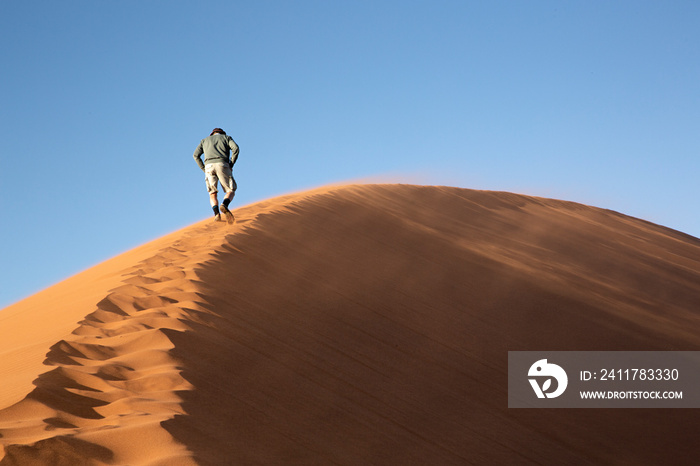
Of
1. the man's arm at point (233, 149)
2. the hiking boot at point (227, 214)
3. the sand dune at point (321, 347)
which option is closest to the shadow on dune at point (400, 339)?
the sand dune at point (321, 347)

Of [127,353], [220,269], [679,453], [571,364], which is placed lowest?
[679,453]

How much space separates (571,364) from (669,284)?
5523 mm

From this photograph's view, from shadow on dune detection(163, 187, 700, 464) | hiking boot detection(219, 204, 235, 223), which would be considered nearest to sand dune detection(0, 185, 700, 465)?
shadow on dune detection(163, 187, 700, 464)

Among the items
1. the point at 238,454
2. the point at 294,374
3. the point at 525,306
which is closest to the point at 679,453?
the point at 525,306

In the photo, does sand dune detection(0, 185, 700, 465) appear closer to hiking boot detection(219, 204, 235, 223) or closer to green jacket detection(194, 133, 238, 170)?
hiking boot detection(219, 204, 235, 223)

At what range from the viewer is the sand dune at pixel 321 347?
3.64m

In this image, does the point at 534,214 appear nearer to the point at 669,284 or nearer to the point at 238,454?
the point at 669,284

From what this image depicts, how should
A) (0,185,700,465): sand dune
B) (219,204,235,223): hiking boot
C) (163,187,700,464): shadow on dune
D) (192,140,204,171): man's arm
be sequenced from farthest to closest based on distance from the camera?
(192,140,204,171): man's arm < (219,204,235,223): hiking boot < (163,187,700,464): shadow on dune < (0,185,700,465): sand dune

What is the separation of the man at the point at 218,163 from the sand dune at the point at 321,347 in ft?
1.74

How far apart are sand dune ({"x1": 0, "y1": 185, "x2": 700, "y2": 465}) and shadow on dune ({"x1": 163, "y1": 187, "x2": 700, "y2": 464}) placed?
0.02 m

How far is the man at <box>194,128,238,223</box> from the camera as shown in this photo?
388 inches

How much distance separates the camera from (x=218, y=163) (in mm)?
9828

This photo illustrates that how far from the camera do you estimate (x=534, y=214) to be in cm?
1580

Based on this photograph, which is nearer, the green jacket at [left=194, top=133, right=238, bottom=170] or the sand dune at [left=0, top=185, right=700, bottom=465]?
the sand dune at [left=0, top=185, right=700, bottom=465]
